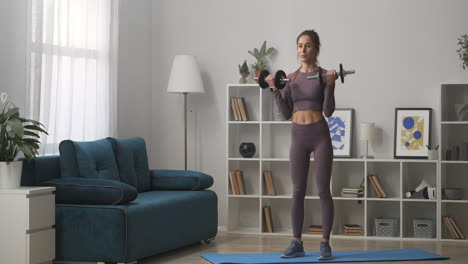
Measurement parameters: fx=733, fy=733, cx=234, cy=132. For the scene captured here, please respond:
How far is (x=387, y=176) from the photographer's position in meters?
6.91

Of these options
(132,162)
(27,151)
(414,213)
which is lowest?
(414,213)

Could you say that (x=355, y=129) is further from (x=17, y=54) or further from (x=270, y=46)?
(x=17, y=54)

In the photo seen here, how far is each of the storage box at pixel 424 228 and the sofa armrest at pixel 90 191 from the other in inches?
113

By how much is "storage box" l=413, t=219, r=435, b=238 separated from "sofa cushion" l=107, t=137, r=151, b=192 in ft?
8.07

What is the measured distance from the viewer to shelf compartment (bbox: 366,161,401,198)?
6871 mm

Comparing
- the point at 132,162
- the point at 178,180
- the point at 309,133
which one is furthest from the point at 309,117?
the point at 132,162

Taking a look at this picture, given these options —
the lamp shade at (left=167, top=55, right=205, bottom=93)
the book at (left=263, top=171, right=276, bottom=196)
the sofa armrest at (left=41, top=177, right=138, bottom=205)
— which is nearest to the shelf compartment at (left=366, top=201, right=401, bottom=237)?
the book at (left=263, top=171, right=276, bottom=196)

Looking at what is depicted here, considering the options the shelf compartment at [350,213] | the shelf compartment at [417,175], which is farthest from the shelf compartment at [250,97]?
the shelf compartment at [417,175]

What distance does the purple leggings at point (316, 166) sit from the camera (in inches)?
212

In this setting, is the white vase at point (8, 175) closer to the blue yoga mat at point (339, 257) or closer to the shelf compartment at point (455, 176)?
the blue yoga mat at point (339, 257)

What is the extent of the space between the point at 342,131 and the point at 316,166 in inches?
61.4

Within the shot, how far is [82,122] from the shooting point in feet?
20.5

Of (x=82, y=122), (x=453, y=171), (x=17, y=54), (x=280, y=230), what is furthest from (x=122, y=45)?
(x=453, y=171)

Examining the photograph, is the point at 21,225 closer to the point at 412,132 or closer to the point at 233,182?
the point at 233,182
